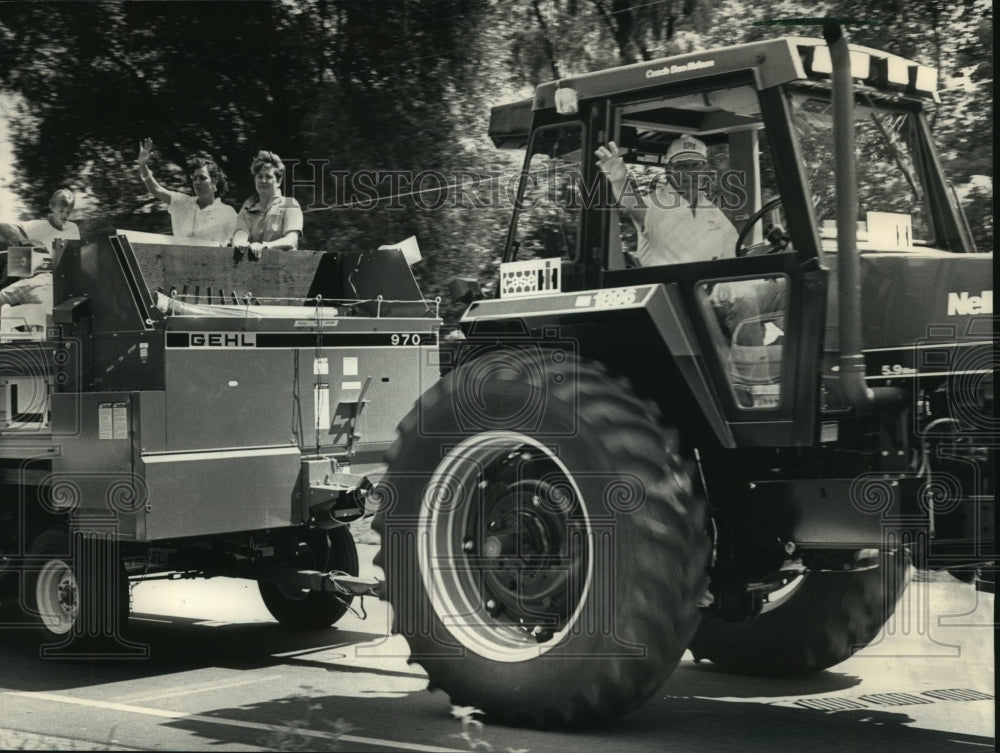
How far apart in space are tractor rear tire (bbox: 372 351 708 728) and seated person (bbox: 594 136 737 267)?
2.09ft

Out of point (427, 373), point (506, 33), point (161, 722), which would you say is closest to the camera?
point (161, 722)

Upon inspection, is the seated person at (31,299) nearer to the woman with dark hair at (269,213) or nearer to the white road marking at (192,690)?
the woman with dark hair at (269,213)

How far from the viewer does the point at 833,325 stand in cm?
545

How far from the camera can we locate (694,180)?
6.03 meters

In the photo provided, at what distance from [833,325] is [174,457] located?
358 centimetres

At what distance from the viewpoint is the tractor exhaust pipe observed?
5059 millimetres

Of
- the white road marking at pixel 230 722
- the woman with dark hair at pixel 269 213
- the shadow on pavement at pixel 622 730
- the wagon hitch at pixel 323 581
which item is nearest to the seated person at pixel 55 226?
the woman with dark hair at pixel 269 213

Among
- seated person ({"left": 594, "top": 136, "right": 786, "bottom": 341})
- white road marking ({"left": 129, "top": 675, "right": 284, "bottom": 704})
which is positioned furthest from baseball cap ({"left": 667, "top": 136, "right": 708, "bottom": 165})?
white road marking ({"left": 129, "top": 675, "right": 284, "bottom": 704})

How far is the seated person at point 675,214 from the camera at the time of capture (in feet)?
19.2

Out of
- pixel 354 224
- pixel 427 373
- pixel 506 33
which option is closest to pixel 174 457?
pixel 427 373

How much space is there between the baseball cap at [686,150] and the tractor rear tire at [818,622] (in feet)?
6.90

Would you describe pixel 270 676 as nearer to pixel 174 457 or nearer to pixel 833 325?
pixel 174 457

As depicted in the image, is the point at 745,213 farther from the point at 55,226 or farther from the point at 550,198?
the point at 55,226

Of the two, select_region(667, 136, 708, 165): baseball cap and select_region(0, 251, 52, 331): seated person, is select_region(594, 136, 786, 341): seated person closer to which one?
select_region(667, 136, 708, 165): baseball cap
